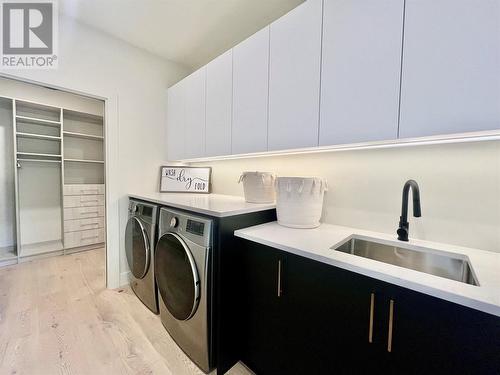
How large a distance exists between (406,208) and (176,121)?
2154mm

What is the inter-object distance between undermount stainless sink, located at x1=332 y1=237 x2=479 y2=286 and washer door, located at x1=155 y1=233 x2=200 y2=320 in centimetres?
82

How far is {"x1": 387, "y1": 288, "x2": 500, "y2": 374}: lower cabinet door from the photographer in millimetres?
561

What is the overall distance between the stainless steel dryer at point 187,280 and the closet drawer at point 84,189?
2250 mm

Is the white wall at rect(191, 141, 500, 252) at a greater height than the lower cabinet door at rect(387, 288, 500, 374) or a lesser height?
greater

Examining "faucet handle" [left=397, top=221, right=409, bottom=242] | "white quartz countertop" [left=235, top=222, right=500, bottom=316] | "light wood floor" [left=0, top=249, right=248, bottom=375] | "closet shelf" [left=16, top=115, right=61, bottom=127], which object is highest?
"closet shelf" [left=16, top=115, right=61, bottom=127]

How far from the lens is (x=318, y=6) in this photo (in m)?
1.10

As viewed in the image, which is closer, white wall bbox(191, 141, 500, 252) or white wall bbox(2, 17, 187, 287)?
white wall bbox(191, 141, 500, 252)

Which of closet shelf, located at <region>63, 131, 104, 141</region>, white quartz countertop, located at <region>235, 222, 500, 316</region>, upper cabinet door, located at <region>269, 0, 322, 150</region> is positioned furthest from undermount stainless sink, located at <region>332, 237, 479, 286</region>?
closet shelf, located at <region>63, 131, 104, 141</region>

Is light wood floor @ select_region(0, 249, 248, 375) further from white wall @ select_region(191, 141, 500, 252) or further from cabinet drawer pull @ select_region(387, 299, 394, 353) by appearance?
white wall @ select_region(191, 141, 500, 252)

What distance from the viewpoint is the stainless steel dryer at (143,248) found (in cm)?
164

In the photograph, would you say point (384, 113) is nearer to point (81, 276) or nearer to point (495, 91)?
point (495, 91)

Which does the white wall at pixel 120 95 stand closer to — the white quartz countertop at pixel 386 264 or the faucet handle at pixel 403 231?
the white quartz countertop at pixel 386 264

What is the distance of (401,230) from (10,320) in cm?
277

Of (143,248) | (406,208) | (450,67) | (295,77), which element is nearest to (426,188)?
(406,208)
